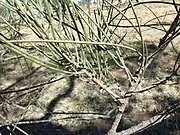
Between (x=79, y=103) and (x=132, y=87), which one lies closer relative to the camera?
(x=132, y=87)

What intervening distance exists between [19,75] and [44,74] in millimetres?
464

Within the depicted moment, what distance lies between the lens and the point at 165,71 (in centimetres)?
425

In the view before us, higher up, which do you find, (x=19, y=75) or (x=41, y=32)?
(x=41, y=32)

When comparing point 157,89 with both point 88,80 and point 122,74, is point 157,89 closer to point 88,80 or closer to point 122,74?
point 122,74

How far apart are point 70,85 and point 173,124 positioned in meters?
1.47

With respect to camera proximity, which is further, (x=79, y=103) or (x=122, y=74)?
(x=122, y=74)

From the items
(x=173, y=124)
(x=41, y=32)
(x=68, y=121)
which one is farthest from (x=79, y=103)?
(x=41, y=32)

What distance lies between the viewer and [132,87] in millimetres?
1703

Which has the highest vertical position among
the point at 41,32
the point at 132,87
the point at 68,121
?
the point at 41,32

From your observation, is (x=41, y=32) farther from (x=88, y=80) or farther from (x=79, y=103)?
(x=79, y=103)

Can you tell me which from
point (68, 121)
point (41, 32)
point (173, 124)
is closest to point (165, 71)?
point (173, 124)

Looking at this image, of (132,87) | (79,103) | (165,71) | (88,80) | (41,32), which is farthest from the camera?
(165,71)

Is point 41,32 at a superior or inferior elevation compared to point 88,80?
superior

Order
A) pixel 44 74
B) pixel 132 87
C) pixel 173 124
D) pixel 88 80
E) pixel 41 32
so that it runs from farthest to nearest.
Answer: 1. pixel 44 74
2. pixel 173 124
3. pixel 132 87
4. pixel 88 80
5. pixel 41 32
